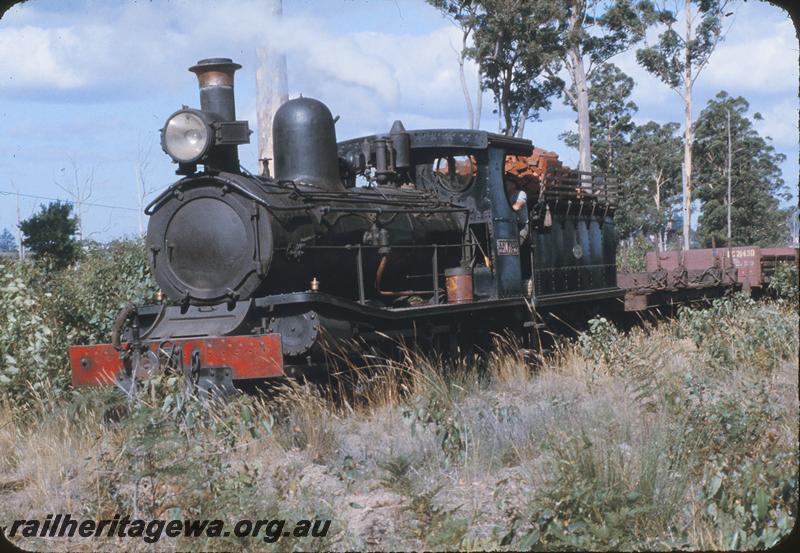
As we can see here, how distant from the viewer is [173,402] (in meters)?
7.01

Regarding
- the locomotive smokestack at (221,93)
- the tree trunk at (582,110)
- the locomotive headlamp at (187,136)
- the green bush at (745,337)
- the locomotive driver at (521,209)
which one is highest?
the tree trunk at (582,110)

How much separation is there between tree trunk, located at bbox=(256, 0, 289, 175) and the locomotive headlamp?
7.33 feet

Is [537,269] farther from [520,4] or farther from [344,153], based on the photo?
[520,4]

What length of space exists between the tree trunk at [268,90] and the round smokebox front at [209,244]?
7.20ft

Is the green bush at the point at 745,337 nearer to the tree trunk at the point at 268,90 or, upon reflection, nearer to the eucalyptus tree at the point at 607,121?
the tree trunk at the point at 268,90

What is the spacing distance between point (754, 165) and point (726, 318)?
130 feet

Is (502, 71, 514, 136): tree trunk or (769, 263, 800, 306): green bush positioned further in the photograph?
(502, 71, 514, 136): tree trunk

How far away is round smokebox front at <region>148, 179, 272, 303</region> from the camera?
8.15 metres

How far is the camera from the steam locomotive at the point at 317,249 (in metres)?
8.08

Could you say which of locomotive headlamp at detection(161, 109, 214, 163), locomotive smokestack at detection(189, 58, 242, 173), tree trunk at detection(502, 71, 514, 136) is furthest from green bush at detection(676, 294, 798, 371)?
tree trunk at detection(502, 71, 514, 136)

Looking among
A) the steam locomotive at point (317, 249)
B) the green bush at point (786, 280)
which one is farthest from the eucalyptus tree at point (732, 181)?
the steam locomotive at point (317, 249)

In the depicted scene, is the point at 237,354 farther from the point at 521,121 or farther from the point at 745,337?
the point at 521,121

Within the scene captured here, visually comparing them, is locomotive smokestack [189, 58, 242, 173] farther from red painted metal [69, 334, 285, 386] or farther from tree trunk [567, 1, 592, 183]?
tree trunk [567, 1, 592, 183]

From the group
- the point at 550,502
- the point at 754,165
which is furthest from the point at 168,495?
the point at 754,165
